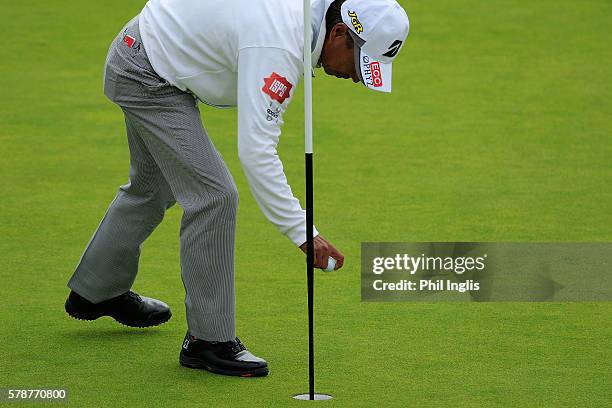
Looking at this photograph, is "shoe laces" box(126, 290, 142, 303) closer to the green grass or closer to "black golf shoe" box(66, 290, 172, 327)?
"black golf shoe" box(66, 290, 172, 327)

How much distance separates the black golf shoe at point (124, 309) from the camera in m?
5.25

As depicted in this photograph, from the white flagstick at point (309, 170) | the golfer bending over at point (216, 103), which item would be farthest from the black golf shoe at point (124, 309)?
the white flagstick at point (309, 170)

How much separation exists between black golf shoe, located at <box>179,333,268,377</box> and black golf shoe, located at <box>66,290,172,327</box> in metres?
0.48

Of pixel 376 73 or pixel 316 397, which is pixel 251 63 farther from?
pixel 316 397

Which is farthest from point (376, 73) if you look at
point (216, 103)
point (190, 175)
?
point (190, 175)

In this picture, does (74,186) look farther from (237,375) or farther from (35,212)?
(237,375)

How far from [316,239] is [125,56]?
0.95 meters

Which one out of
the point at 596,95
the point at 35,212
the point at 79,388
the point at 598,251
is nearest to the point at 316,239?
the point at 79,388

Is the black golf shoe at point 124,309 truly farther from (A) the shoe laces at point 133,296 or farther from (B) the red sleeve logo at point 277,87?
(B) the red sleeve logo at point 277,87

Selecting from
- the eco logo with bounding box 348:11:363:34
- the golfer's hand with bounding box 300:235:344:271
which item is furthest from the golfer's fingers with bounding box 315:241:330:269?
the eco logo with bounding box 348:11:363:34

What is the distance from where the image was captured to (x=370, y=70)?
4504 millimetres

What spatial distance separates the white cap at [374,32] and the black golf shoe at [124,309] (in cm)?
134

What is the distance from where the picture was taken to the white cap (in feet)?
14.6

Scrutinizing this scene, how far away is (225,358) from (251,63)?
3.42 feet
